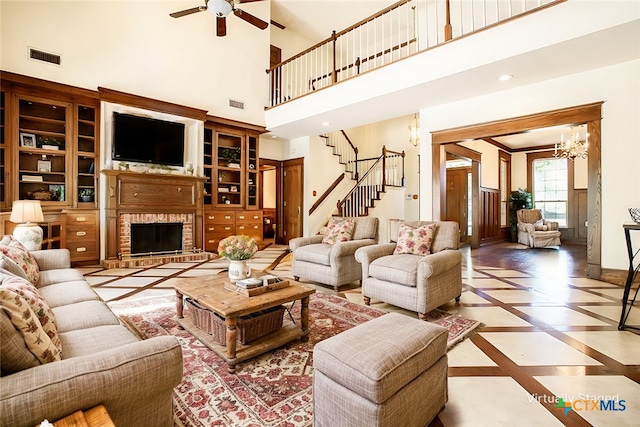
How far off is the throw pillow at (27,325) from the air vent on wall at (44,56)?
5354 mm

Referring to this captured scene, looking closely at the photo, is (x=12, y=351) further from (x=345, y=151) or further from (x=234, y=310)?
(x=345, y=151)

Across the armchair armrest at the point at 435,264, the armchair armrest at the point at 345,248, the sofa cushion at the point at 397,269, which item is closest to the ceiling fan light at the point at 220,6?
the armchair armrest at the point at 345,248

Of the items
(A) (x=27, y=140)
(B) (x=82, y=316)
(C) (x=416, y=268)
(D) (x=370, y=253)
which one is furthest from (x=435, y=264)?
(A) (x=27, y=140)

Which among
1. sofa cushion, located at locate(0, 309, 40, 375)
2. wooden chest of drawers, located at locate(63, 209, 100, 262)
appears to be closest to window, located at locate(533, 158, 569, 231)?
wooden chest of drawers, located at locate(63, 209, 100, 262)

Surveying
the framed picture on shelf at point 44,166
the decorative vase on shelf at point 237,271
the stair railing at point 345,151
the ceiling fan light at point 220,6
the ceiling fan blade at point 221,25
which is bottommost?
the decorative vase on shelf at point 237,271

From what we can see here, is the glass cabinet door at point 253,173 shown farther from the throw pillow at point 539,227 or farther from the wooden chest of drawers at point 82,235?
the throw pillow at point 539,227

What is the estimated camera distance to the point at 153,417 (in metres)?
1.13

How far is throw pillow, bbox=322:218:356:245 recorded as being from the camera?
4.00 meters

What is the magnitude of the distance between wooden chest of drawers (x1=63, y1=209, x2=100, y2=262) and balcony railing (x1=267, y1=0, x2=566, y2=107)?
4352mm

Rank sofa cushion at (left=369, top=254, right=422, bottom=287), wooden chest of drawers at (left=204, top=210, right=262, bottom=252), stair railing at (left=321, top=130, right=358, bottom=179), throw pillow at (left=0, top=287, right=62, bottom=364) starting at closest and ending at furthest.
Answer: throw pillow at (left=0, top=287, right=62, bottom=364), sofa cushion at (left=369, top=254, right=422, bottom=287), wooden chest of drawers at (left=204, top=210, right=262, bottom=252), stair railing at (left=321, top=130, right=358, bottom=179)

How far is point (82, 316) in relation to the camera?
172 centimetres

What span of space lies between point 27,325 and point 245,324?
4.02ft

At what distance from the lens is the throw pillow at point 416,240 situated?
3.22m

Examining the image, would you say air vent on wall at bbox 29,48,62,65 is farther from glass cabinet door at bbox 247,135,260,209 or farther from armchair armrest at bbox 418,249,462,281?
armchair armrest at bbox 418,249,462,281
